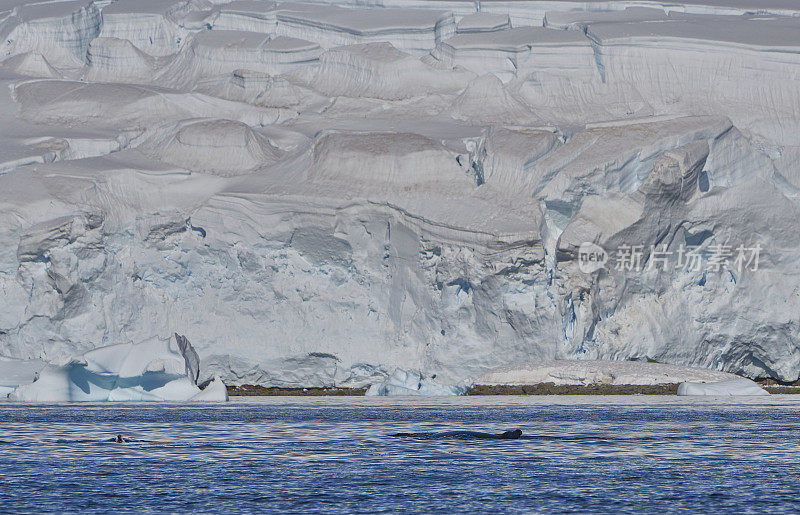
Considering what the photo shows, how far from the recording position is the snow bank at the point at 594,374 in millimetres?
47844

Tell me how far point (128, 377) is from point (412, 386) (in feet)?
34.9

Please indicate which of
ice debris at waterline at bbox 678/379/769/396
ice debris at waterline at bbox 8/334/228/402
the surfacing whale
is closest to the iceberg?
ice debris at waterline at bbox 8/334/228/402

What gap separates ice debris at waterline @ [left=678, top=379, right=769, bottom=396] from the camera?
48125 mm

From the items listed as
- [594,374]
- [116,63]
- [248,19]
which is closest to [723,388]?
[594,374]

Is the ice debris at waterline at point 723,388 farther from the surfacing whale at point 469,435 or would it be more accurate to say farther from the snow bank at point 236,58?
the snow bank at point 236,58

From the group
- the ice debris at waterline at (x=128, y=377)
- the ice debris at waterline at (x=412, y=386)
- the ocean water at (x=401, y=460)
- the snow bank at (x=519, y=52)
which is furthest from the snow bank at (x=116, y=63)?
the ocean water at (x=401, y=460)

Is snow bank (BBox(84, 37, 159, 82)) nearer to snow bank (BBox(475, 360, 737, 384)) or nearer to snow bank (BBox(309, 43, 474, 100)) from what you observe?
snow bank (BBox(309, 43, 474, 100))

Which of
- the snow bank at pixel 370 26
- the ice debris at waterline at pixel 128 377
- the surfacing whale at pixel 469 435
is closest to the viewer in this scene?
the surfacing whale at pixel 469 435

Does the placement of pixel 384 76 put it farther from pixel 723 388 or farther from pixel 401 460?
pixel 401 460

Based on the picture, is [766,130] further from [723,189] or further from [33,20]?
[33,20]

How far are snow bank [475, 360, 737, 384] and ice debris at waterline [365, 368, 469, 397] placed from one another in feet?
3.86

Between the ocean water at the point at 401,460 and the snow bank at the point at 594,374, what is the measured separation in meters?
3.95

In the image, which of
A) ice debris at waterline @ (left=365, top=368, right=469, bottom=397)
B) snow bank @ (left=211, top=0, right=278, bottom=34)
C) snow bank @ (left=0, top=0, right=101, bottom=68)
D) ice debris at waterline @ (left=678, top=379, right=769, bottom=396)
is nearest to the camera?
ice debris at waterline @ (left=678, top=379, right=769, bottom=396)

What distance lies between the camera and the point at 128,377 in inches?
1810
